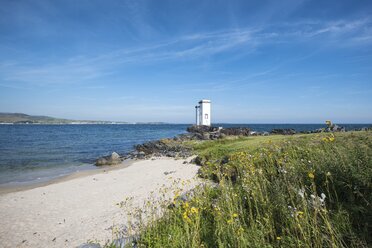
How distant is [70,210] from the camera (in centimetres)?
888

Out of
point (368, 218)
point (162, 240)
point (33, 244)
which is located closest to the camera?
point (368, 218)

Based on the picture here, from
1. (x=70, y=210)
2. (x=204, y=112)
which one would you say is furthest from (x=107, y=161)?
(x=204, y=112)

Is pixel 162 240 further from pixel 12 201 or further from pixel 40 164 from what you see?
pixel 40 164

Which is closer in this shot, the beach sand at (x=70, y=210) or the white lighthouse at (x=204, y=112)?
the beach sand at (x=70, y=210)

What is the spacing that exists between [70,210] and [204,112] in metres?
48.3

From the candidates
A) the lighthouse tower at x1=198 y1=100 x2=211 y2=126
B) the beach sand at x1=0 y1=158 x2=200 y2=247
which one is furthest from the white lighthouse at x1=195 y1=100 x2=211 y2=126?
the beach sand at x1=0 y1=158 x2=200 y2=247

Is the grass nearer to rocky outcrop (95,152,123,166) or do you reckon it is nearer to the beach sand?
the beach sand

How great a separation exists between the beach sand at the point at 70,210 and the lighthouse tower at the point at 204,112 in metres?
42.2

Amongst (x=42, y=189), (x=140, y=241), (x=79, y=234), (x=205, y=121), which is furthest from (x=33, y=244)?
(x=205, y=121)

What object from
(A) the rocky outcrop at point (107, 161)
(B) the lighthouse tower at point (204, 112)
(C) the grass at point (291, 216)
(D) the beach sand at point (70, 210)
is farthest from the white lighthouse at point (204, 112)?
(C) the grass at point (291, 216)

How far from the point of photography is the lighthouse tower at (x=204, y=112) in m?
55.2

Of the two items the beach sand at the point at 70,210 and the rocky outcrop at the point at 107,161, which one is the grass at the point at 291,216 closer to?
the beach sand at the point at 70,210

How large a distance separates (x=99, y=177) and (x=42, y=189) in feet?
11.1

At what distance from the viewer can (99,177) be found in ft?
49.1
